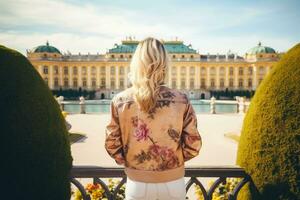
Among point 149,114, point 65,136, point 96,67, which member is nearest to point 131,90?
point 149,114

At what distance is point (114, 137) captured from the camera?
6.15 feet

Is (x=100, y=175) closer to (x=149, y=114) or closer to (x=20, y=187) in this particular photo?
(x=20, y=187)

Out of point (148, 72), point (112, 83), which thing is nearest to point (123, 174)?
point (148, 72)

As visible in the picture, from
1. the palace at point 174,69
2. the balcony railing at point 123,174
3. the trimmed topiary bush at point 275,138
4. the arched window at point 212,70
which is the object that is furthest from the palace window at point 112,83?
the trimmed topiary bush at point 275,138

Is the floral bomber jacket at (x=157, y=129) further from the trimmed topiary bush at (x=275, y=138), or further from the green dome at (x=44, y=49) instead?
the green dome at (x=44, y=49)

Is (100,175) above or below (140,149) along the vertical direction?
below

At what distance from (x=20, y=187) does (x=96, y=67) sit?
182 feet

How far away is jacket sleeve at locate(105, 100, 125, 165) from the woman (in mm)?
11

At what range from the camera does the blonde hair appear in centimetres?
171

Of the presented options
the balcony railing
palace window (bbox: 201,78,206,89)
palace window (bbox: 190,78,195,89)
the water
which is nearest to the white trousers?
the balcony railing

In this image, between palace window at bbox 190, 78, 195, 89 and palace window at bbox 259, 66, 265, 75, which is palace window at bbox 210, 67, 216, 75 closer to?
palace window at bbox 190, 78, 195, 89

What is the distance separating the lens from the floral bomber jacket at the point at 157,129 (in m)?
1.78

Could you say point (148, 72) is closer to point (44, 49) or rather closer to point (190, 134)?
point (190, 134)

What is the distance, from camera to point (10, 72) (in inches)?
84.4
